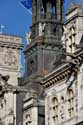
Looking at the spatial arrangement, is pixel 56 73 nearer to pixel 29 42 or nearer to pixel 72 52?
pixel 72 52

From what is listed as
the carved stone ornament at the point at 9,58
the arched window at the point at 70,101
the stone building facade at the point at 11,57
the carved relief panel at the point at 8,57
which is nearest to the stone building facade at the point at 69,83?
the arched window at the point at 70,101

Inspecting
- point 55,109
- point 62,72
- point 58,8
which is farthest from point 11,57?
point 62,72

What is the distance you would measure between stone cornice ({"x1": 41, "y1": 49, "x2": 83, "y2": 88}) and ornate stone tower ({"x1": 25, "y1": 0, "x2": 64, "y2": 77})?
18995 mm

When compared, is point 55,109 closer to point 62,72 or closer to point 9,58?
point 62,72

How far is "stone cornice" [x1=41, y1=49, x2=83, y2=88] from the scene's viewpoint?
2016 inches

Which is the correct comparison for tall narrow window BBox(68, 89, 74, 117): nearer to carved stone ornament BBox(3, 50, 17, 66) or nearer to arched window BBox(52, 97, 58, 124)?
arched window BBox(52, 97, 58, 124)

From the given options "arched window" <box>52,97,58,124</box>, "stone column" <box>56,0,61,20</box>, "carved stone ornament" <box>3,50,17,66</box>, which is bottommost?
"arched window" <box>52,97,58,124</box>

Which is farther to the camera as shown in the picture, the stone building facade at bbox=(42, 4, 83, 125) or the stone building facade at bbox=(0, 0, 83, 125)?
the stone building facade at bbox=(0, 0, 83, 125)

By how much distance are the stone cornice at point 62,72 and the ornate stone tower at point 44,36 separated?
62.3 feet

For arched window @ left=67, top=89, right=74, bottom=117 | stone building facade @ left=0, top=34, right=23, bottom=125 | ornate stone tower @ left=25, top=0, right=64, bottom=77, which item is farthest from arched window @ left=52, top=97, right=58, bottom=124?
stone building facade @ left=0, top=34, right=23, bottom=125

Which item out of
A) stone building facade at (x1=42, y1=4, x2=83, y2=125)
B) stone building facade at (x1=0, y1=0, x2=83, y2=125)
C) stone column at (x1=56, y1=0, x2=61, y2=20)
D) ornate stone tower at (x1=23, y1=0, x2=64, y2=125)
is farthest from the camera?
stone column at (x1=56, y1=0, x2=61, y2=20)

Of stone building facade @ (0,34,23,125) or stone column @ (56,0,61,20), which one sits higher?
stone column @ (56,0,61,20)

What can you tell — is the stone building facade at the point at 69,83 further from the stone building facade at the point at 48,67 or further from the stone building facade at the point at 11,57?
the stone building facade at the point at 11,57

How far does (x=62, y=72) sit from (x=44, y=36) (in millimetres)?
24337
